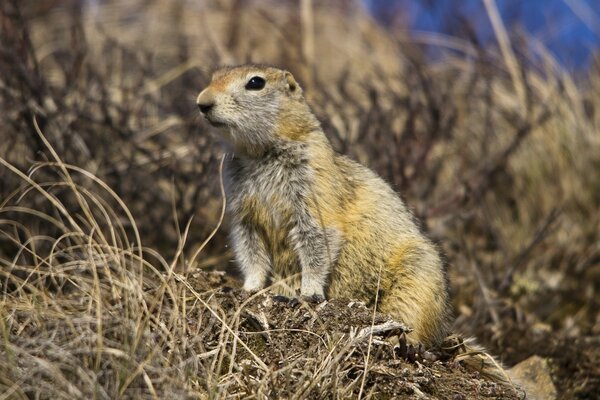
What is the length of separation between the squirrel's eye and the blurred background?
104cm

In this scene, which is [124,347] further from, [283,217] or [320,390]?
[283,217]

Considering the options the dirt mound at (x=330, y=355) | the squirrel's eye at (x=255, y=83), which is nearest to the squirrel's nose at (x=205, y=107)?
the squirrel's eye at (x=255, y=83)

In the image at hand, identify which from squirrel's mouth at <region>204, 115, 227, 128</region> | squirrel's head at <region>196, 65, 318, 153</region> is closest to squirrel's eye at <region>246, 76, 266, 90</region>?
squirrel's head at <region>196, 65, 318, 153</region>

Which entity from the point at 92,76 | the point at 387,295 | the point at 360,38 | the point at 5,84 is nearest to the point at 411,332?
the point at 387,295

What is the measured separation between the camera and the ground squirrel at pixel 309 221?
416 centimetres

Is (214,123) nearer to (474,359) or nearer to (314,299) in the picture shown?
(314,299)

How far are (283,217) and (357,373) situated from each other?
3.22 ft

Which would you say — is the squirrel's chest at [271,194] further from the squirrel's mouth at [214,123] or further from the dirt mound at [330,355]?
the dirt mound at [330,355]

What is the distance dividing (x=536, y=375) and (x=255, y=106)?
2.16 meters

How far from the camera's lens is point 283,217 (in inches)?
167

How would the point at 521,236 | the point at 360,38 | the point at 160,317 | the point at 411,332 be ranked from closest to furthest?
the point at 160,317
the point at 411,332
the point at 521,236
the point at 360,38

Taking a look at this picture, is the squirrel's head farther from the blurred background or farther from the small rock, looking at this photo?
the small rock

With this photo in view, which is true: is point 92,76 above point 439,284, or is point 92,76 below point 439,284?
above

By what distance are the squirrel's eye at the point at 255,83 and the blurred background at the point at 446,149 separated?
104 centimetres
